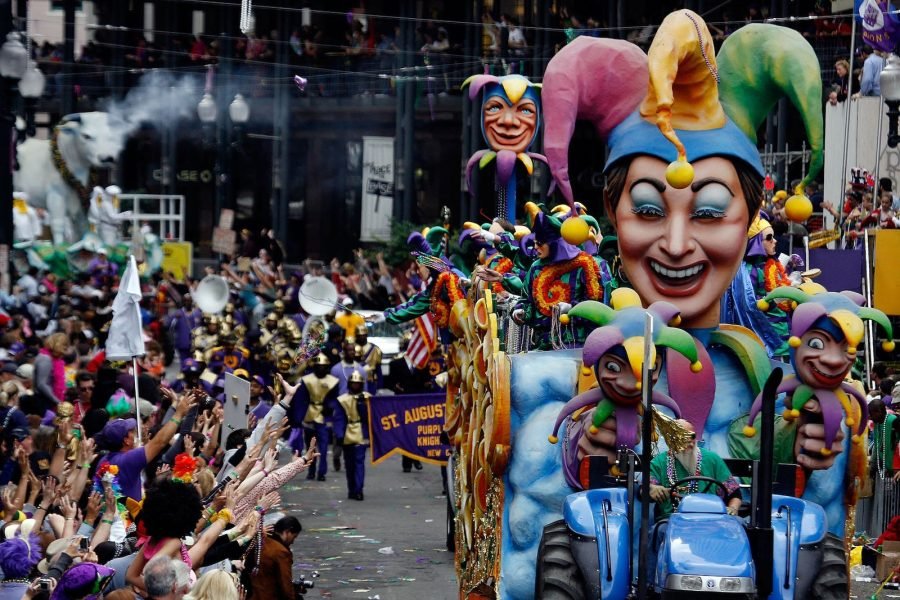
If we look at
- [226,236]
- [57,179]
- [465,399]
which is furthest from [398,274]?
[465,399]

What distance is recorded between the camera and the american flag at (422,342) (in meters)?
19.9

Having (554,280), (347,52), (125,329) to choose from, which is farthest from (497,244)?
(347,52)

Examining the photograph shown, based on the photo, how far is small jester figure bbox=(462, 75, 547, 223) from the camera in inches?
622

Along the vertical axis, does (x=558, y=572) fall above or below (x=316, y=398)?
below

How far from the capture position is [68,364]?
1967 cm

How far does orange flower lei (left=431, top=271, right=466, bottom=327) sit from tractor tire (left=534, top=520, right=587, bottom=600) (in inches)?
285

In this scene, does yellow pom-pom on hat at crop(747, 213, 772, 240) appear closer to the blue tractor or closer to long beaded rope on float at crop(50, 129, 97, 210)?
the blue tractor

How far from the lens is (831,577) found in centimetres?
860

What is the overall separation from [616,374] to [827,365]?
1.38m

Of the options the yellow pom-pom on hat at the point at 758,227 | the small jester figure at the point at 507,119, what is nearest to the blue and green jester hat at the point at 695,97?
the yellow pom-pom on hat at the point at 758,227

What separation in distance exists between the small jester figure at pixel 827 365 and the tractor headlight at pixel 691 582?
7.64ft

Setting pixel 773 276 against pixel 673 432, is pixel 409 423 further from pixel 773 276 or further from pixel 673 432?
pixel 673 432

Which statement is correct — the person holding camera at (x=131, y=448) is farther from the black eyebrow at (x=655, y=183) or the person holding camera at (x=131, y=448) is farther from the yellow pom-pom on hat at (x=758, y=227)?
the yellow pom-pom on hat at (x=758, y=227)

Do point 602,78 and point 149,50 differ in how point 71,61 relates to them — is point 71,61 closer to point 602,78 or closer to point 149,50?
point 149,50
